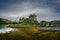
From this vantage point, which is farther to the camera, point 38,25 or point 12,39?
point 38,25

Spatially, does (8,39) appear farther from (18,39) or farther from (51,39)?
(51,39)

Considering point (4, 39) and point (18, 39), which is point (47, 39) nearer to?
point (18, 39)

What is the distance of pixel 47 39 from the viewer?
9.30 metres

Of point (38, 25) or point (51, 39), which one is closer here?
point (51, 39)

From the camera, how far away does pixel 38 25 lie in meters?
16.1

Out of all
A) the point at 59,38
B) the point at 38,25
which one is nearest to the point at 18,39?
the point at 59,38

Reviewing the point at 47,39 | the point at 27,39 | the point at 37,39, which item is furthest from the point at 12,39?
the point at 47,39

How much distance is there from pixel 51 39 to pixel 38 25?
6.81 metres

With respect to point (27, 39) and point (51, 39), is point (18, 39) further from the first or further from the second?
point (51, 39)

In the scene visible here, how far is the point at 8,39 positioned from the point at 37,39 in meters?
1.63

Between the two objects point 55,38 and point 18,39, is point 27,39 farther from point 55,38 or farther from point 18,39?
point 55,38

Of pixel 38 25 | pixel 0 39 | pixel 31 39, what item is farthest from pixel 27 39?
pixel 38 25

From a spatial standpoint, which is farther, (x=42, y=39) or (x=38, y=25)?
(x=38, y=25)

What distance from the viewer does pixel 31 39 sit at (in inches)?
366
